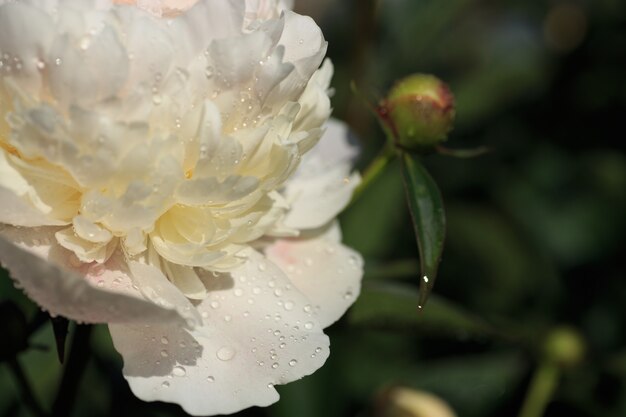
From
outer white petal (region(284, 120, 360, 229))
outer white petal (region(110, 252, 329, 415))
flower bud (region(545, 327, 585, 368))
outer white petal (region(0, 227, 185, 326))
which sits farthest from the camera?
flower bud (region(545, 327, 585, 368))

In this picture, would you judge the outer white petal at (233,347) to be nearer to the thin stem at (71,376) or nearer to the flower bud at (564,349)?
the thin stem at (71,376)

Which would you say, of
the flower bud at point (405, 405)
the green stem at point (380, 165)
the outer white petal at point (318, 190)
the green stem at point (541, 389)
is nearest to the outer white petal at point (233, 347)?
the outer white petal at point (318, 190)

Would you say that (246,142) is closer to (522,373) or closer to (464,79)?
(522,373)

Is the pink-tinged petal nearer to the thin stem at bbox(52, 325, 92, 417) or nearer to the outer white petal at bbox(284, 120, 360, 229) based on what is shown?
the outer white petal at bbox(284, 120, 360, 229)

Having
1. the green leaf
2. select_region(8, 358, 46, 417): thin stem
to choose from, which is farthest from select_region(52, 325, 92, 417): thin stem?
the green leaf

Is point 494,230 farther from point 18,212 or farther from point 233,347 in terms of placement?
point 18,212

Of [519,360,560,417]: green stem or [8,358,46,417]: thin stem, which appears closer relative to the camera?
[8,358,46,417]: thin stem

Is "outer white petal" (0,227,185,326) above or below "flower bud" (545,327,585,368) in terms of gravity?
above
